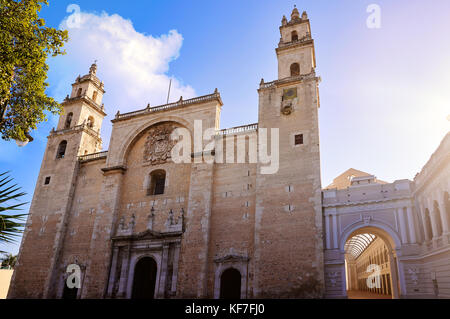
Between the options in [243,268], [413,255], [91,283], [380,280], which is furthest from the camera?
[380,280]

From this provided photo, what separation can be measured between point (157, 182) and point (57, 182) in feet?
31.3

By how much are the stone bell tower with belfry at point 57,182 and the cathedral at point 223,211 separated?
0.12 m

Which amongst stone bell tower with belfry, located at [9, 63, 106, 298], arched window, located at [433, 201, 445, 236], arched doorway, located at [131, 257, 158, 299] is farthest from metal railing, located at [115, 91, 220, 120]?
arched window, located at [433, 201, 445, 236]

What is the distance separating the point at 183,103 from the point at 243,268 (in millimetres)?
13409

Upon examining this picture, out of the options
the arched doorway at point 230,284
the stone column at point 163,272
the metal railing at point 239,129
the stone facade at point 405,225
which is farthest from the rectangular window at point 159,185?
the stone facade at point 405,225

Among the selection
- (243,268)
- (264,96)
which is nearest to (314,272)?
(243,268)

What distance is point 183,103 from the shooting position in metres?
26.7

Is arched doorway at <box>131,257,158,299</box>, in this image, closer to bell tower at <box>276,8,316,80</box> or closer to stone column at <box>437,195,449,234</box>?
bell tower at <box>276,8,316,80</box>

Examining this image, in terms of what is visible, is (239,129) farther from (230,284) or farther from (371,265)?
(371,265)

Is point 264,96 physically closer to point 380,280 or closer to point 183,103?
point 183,103

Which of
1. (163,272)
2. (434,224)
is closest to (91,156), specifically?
(163,272)

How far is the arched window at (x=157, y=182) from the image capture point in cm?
2570

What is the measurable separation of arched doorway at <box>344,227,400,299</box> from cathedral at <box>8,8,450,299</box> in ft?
0.84

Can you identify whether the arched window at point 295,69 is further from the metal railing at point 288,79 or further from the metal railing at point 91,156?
the metal railing at point 91,156
